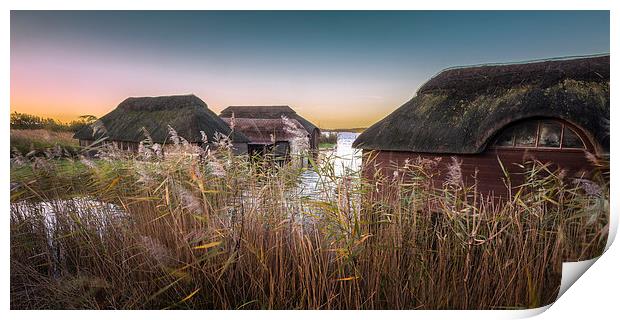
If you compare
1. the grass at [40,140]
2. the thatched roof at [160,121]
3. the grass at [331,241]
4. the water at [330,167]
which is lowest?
the grass at [331,241]

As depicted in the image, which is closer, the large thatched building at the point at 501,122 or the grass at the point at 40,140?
the large thatched building at the point at 501,122

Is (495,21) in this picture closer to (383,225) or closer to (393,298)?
(383,225)

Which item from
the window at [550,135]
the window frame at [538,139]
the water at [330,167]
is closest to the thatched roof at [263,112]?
the water at [330,167]

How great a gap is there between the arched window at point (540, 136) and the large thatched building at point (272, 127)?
3.91ft

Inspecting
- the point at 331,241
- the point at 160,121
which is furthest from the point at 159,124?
the point at 331,241

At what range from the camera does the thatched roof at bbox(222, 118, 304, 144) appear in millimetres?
2629

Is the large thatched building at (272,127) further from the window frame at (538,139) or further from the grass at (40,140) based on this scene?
the window frame at (538,139)

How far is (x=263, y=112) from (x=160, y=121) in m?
0.67

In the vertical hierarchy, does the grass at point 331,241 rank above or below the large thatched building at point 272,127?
below

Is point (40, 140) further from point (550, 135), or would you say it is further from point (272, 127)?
point (550, 135)

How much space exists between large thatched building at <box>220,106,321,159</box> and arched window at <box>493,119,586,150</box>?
1193 mm

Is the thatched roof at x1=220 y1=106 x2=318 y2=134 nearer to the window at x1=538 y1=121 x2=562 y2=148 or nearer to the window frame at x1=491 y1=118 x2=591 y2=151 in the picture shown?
the window frame at x1=491 y1=118 x2=591 y2=151

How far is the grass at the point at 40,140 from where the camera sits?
2697 millimetres

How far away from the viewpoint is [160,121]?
275 cm
